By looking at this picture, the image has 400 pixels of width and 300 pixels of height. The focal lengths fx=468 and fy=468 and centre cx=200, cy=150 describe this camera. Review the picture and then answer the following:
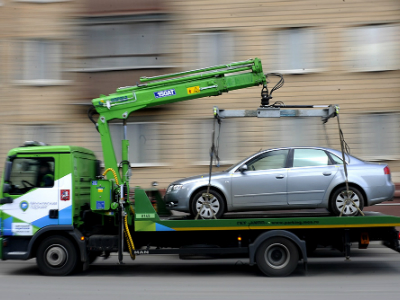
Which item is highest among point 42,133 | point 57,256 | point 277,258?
point 42,133

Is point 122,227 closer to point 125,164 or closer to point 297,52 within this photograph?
point 125,164

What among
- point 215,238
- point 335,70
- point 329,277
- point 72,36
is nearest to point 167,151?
point 72,36

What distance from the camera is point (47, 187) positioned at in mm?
7957

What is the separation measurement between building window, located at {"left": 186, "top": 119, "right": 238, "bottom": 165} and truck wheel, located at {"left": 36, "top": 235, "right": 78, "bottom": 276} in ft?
23.4

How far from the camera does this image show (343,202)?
8.45m

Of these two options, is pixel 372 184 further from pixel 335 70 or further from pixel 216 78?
pixel 335 70

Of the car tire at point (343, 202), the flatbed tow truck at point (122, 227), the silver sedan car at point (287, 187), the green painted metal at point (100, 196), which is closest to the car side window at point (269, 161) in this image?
the silver sedan car at point (287, 187)

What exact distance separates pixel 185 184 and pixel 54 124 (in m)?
7.85

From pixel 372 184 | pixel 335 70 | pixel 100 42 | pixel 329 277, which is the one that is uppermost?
pixel 100 42

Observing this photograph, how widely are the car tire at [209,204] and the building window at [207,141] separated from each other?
5823mm

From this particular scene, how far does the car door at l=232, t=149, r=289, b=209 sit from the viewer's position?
8.58 m

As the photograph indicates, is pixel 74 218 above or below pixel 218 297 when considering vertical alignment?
above

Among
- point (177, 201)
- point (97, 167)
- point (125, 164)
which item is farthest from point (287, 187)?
point (97, 167)

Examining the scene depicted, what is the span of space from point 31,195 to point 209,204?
10.2ft
